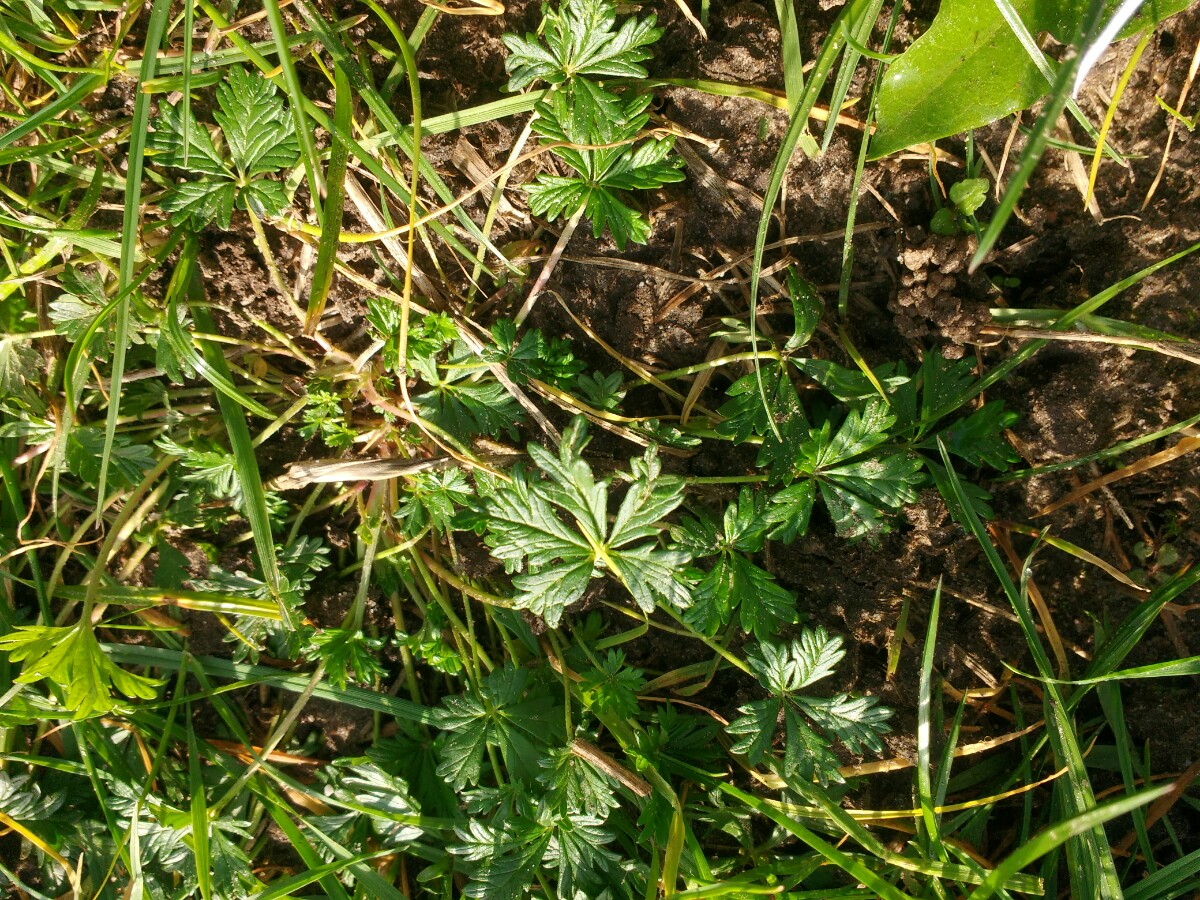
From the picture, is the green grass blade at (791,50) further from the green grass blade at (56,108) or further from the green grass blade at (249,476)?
the green grass blade at (56,108)

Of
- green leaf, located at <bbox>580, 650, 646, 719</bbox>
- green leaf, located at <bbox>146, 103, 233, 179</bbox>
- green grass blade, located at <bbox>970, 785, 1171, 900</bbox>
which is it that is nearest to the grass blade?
green leaf, located at <bbox>580, 650, 646, 719</bbox>

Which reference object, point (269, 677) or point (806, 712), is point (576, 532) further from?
point (269, 677)

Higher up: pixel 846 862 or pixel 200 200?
pixel 200 200

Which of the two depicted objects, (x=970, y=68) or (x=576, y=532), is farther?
(x=576, y=532)

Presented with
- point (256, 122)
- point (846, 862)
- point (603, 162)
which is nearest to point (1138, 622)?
point (846, 862)

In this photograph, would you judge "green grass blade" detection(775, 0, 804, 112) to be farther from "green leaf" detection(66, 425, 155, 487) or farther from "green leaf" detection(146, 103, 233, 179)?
"green leaf" detection(66, 425, 155, 487)

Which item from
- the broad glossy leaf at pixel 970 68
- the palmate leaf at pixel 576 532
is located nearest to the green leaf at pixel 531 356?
the palmate leaf at pixel 576 532
